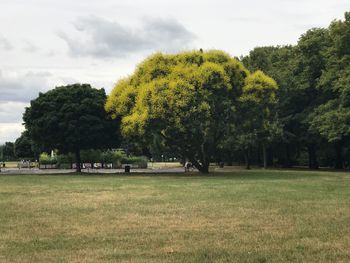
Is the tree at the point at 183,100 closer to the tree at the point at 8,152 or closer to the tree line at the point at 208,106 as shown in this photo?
the tree line at the point at 208,106

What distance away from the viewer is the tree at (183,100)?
1433 inches

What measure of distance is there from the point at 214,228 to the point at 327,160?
5954 centimetres

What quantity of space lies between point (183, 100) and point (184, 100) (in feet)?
0.22

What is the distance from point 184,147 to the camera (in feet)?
134

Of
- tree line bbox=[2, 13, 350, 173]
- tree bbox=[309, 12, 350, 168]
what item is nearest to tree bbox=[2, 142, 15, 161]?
tree line bbox=[2, 13, 350, 173]

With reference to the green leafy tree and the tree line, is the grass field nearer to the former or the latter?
the tree line

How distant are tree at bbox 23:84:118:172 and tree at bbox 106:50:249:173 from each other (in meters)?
2.75

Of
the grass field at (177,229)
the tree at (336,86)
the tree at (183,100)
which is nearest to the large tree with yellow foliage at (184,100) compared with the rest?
the tree at (183,100)

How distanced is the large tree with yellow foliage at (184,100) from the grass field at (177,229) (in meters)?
18.6

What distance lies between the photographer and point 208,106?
36.1 m

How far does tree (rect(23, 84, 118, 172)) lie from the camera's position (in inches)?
1731

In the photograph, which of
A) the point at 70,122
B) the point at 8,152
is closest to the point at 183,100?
the point at 70,122

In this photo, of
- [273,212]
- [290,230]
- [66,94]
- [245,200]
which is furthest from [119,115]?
[290,230]

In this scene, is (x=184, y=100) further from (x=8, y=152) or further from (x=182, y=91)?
(x=8, y=152)
